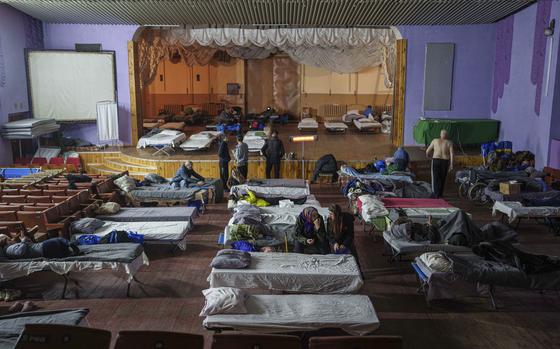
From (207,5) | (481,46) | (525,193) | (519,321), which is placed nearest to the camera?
(519,321)

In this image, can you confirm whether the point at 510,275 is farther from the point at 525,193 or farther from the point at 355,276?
the point at 525,193

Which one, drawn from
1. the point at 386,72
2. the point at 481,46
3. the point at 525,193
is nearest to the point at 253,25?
the point at 386,72

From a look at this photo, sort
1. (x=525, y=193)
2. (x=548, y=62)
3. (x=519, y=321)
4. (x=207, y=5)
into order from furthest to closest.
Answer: (x=207, y=5) < (x=548, y=62) < (x=525, y=193) < (x=519, y=321)

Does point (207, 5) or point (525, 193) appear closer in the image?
point (525, 193)

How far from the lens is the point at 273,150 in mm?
12359

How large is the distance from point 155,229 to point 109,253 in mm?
1413

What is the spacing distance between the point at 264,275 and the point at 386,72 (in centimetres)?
1257

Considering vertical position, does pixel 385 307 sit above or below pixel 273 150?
below

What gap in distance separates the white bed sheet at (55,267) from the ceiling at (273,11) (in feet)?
24.7

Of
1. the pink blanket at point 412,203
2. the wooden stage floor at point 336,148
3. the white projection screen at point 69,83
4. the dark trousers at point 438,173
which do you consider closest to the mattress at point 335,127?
the wooden stage floor at point 336,148

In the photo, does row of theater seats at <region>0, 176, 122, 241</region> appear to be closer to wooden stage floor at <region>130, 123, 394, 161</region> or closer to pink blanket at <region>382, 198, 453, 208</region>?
wooden stage floor at <region>130, 123, 394, 161</region>

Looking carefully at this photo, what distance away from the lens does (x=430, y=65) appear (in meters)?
15.6

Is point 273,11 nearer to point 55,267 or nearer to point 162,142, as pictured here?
point 162,142

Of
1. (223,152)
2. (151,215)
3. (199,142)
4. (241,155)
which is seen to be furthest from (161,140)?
(151,215)
